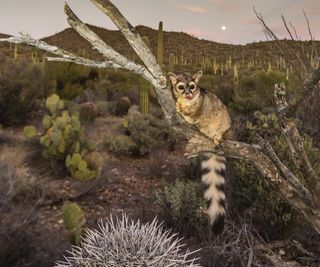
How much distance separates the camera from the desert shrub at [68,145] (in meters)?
7.40

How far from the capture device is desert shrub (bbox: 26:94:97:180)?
7.40 meters

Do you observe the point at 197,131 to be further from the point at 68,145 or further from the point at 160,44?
the point at 160,44

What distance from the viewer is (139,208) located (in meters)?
6.38

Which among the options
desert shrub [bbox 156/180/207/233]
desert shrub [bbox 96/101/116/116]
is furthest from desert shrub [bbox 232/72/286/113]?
desert shrub [bbox 156/180/207/233]

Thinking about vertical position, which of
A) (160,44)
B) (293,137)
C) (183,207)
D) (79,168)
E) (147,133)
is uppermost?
(160,44)

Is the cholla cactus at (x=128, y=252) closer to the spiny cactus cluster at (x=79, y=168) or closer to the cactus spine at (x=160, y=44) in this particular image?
the spiny cactus cluster at (x=79, y=168)

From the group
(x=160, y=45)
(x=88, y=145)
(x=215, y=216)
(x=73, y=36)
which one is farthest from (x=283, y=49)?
(x=73, y=36)

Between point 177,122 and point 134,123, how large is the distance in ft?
25.5

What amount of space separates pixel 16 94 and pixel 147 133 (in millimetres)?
3908

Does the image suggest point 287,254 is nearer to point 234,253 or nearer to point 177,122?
point 234,253

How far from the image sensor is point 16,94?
1112cm

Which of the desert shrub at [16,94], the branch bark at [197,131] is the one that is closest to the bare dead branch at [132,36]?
the branch bark at [197,131]

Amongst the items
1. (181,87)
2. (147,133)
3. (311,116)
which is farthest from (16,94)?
(181,87)

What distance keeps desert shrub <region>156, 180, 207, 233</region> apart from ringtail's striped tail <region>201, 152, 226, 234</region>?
1.80m
